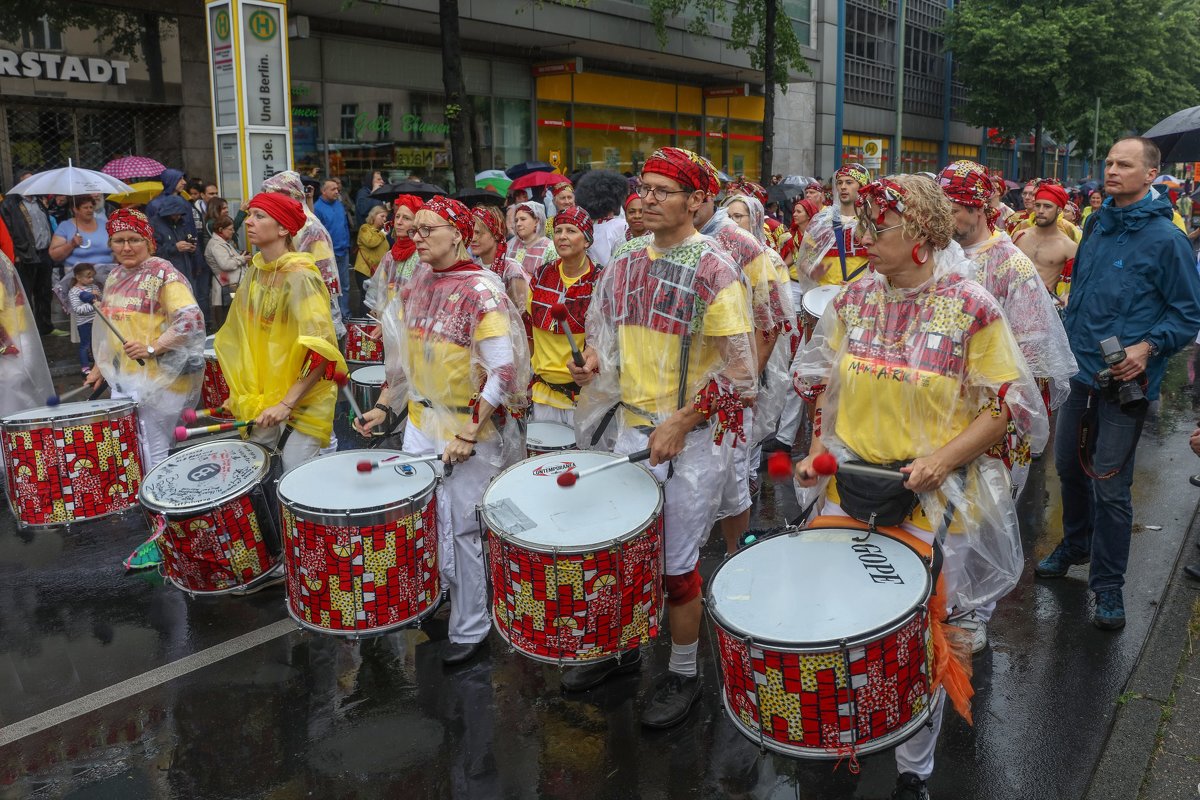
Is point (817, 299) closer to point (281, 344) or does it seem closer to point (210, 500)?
point (281, 344)

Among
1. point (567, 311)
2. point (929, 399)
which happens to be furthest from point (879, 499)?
point (567, 311)

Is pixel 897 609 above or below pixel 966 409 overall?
below

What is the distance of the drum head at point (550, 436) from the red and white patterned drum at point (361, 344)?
2.79 meters

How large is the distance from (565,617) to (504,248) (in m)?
4.31

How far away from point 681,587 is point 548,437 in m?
1.61

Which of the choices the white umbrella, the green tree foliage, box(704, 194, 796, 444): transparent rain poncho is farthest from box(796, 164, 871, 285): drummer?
the green tree foliage

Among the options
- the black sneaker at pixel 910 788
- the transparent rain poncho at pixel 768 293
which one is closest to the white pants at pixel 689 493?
the black sneaker at pixel 910 788

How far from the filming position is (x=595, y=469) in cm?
363

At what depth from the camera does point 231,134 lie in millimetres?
14148

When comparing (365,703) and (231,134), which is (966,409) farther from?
(231,134)

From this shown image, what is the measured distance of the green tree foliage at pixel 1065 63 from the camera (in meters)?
36.8

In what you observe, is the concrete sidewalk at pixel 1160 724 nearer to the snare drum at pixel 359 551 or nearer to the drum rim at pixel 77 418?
the snare drum at pixel 359 551

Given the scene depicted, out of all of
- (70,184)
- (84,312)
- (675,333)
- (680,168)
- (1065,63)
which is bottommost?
(84,312)

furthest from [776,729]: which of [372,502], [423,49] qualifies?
[423,49]
